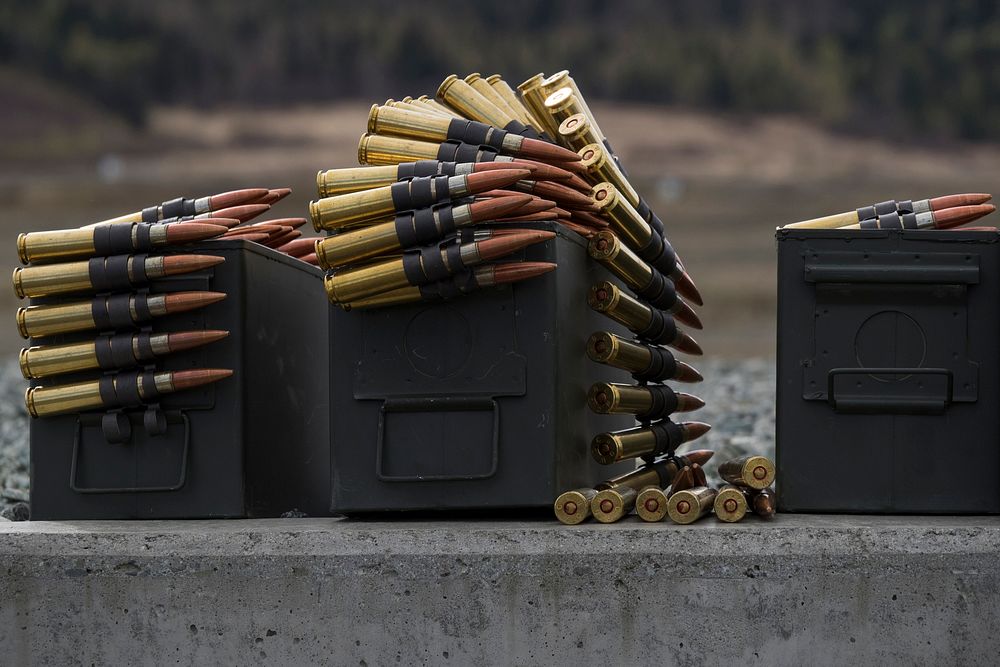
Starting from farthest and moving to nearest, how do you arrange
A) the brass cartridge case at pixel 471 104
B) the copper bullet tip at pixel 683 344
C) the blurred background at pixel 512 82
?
the blurred background at pixel 512 82 → the copper bullet tip at pixel 683 344 → the brass cartridge case at pixel 471 104

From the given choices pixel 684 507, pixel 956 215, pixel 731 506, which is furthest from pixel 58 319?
pixel 956 215

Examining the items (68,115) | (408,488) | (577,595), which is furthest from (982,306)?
(68,115)

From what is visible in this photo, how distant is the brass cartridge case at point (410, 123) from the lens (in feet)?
21.0

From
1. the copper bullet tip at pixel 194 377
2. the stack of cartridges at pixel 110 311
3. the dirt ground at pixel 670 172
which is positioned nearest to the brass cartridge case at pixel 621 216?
the stack of cartridges at pixel 110 311

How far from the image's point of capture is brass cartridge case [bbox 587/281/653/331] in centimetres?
643

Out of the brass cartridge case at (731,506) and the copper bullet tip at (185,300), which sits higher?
the copper bullet tip at (185,300)

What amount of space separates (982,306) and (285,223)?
3.34m

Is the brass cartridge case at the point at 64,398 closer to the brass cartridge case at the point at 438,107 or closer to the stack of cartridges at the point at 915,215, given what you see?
the brass cartridge case at the point at 438,107

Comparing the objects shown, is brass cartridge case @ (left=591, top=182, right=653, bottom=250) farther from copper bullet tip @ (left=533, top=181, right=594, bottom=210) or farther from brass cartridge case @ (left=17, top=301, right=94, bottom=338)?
brass cartridge case @ (left=17, top=301, right=94, bottom=338)

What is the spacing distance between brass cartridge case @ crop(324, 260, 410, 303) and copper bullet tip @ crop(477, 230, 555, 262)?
314mm

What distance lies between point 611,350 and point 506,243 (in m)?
0.84

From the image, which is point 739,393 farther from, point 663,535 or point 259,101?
point 259,101

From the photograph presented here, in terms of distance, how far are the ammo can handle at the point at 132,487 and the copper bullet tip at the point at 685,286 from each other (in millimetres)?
2551

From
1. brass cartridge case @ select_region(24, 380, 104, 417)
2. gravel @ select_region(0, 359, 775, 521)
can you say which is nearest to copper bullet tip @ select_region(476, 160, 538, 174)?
brass cartridge case @ select_region(24, 380, 104, 417)
